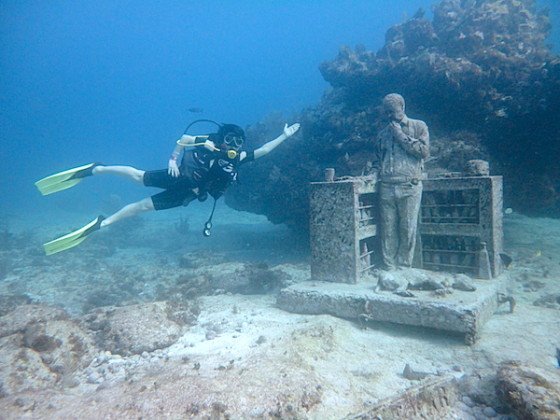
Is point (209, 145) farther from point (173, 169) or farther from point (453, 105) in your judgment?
point (453, 105)

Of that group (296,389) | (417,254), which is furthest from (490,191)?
(296,389)

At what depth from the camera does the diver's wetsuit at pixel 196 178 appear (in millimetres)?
6516

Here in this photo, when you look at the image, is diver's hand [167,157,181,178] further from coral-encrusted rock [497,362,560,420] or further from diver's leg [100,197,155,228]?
coral-encrusted rock [497,362,560,420]

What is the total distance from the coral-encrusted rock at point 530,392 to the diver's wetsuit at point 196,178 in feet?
17.6

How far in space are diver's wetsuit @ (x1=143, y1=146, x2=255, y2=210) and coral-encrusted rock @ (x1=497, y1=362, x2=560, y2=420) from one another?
5.36 metres

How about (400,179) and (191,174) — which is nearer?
(400,179)

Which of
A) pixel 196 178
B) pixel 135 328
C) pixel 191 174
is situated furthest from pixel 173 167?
pixel 135 328

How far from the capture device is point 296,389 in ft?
10.5

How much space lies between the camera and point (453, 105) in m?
9.70

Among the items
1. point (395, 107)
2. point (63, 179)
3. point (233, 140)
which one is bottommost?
point (63, 179)

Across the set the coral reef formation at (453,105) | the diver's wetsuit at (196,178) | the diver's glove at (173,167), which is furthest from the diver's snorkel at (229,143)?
the coral reef formation at (453,105)

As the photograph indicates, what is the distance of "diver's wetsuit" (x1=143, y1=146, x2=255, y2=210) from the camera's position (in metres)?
6.52

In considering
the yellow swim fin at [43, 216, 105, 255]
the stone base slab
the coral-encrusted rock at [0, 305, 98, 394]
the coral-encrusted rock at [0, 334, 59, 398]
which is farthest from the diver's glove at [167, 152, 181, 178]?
the coral-encrusted rock at [0, 334, 59, 398]

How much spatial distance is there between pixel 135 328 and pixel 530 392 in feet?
15.5
